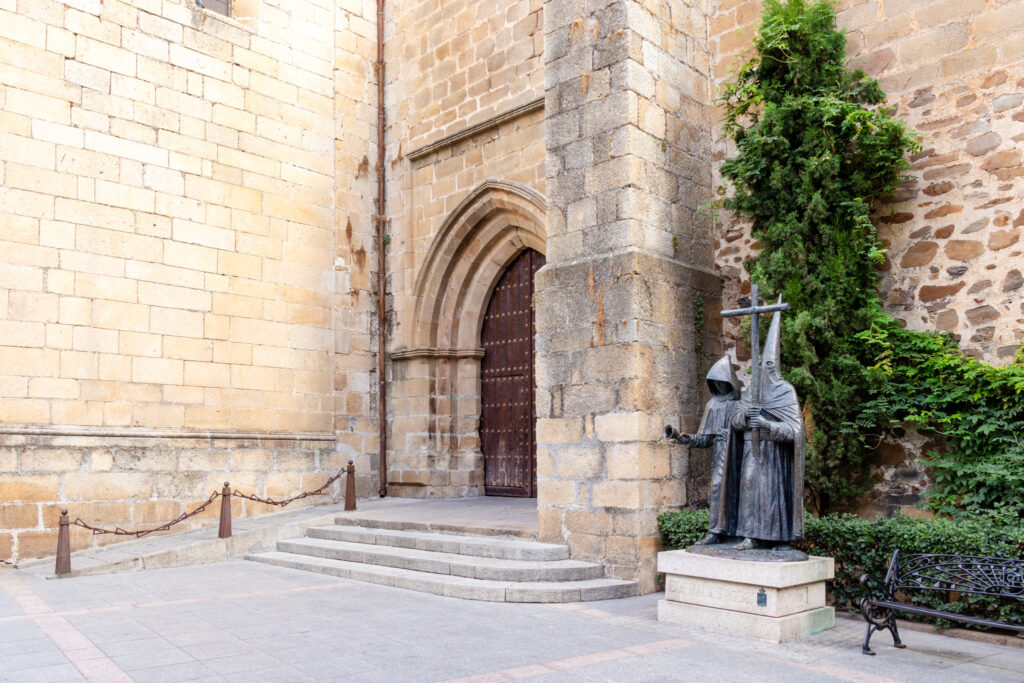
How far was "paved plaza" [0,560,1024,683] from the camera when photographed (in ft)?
14.1

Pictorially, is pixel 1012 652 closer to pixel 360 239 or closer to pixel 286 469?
pixel 286 469

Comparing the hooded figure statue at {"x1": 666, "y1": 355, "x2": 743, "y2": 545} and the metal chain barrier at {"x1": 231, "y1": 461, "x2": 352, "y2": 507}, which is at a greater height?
the hooded figure statue at {"x1": 666, "y1": 355, "x2": 743, "y2": 545}

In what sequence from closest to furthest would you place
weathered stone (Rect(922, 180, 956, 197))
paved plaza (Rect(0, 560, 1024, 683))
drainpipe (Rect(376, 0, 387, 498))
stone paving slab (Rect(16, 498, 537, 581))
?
paved plaza (Rect(0, 560, 1024, 683)), weathered stone (Rect(922, 180, 956, 197)), stone paving slab (Rect(16, 498, 537, 581)), drainpipe (Rect(376, 0, 387, 498))

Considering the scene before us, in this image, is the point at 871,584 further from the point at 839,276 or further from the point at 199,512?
the point at 199,512

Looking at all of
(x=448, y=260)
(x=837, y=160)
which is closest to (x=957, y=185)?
(x=837, y=160)

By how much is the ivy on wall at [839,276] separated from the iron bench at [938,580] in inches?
53.9

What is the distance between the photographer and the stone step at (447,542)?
6727mm

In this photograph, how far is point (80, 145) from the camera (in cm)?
882

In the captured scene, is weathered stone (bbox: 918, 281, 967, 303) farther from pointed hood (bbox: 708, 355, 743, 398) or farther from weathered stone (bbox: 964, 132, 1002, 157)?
pointed hood (bbox: 708, 355, 743, 398)

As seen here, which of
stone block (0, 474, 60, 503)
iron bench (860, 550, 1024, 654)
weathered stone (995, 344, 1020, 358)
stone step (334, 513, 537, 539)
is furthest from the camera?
stone block (0, 474, 60, 503)

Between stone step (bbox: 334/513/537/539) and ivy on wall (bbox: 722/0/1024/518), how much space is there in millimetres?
2507

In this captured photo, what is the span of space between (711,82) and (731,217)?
137cm

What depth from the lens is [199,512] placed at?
366 inches

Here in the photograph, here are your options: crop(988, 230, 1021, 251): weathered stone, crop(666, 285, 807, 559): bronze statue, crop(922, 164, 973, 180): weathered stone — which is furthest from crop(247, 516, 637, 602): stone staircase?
Result: crop(922, 164, 973, 180): weathered stone
